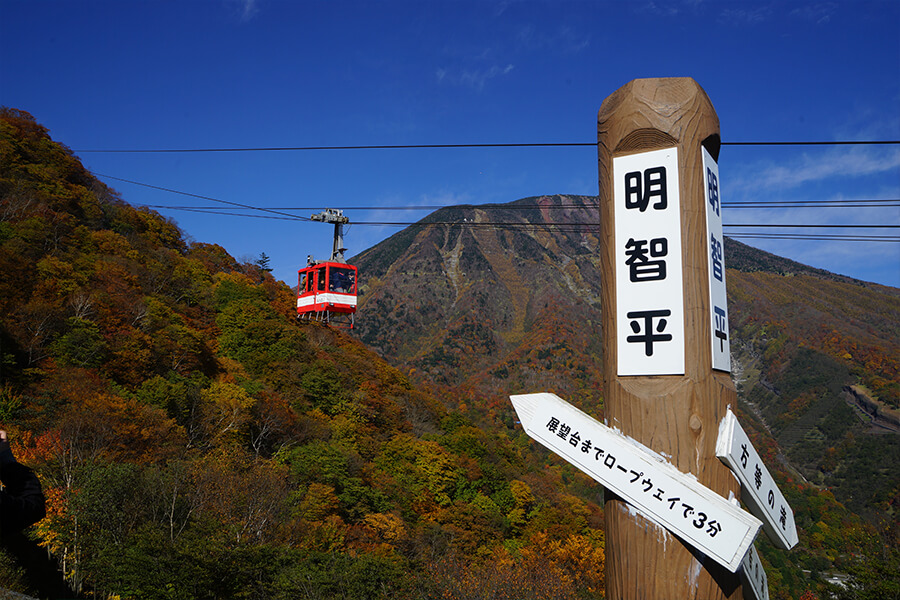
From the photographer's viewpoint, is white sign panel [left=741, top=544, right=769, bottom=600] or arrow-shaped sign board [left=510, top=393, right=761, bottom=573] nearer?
arrow-shaped sign board [left=510, top=393, right=761, bottom=573]

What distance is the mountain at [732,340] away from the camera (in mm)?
86312

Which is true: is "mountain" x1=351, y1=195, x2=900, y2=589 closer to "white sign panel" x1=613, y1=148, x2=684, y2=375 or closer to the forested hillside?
the forested hillside

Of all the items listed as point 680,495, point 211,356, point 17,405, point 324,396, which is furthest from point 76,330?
point 680,495

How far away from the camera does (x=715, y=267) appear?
2.31m

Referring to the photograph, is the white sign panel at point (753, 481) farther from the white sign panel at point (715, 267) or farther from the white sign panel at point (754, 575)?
Answer: the white sign panel at point (715, 267)

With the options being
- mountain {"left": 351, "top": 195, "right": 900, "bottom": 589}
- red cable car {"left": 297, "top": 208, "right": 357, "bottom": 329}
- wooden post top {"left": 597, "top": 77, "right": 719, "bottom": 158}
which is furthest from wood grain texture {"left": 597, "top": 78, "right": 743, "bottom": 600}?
mountain {"left": 351, "top": 195, "right": 900, "bottom": 589}

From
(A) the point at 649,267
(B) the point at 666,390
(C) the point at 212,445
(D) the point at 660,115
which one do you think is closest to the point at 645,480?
(B) the point at 666,390

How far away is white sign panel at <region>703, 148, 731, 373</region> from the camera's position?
2.21 meters

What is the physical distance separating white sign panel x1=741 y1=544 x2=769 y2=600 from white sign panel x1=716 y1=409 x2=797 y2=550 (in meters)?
0.11

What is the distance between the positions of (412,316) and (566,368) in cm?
5238

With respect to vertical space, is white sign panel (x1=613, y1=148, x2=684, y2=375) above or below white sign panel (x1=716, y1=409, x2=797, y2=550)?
above

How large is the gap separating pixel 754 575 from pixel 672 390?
2.42 ft

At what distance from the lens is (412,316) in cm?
15262

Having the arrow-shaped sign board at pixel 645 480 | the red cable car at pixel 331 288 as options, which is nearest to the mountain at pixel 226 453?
the arrow-shaped sign board at pixel 645 480
